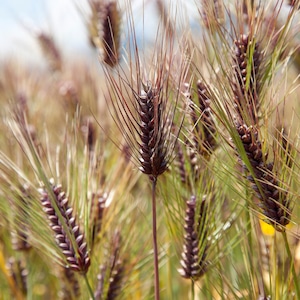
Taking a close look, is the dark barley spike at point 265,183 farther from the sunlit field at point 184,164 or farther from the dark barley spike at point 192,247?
the dark barley spike at point 192,247

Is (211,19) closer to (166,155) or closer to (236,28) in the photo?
(236,28)

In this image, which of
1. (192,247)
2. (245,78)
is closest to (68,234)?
(192,247)

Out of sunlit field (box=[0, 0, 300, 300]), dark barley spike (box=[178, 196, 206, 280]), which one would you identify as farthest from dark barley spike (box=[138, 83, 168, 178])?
dark barley spike (box=[178, 196, 206, 280])

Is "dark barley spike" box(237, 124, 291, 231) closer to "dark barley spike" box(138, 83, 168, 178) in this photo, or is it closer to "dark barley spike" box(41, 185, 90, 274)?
"dark barley spike" box(138, 83, 168, 178)

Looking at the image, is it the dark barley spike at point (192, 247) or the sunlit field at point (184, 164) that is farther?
the dark barley spike at point (192, 247)

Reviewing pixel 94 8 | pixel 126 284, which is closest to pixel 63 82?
pixel 94 8

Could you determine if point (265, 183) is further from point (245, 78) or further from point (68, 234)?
point (68, 234)

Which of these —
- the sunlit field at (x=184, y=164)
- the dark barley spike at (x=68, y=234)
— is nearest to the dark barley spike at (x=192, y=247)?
the sunlit field at (x=184, y=164)

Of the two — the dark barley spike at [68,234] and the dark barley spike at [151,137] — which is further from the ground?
the dark barley spike at [151,137]
